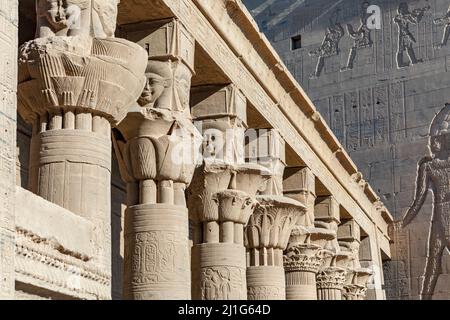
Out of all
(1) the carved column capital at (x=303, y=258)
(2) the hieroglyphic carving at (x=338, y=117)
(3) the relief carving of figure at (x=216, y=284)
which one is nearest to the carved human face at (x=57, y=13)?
(3) the relief carving of figure at (x=216, y=284)

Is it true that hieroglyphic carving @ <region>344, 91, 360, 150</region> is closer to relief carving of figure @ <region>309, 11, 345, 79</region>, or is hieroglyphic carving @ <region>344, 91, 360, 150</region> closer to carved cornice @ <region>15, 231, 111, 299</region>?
relief carving of figure @ <region>309, 11, 345, 79</region>

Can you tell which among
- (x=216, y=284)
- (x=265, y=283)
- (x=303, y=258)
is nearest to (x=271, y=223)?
(x=265, y=283)

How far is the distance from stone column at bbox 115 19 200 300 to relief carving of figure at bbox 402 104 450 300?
526 inches

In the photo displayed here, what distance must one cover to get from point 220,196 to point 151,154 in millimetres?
2130

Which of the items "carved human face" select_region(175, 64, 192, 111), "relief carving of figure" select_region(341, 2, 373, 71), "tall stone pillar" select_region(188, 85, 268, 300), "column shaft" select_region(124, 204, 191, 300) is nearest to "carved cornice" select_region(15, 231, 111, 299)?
"column shaft" select_region(124, 204, 191, 300)

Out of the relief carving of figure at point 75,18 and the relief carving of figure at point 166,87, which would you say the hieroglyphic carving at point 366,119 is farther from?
the relief carving of figure at point 75,18

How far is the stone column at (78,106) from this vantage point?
7641 millimetres

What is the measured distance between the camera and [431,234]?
23.1m

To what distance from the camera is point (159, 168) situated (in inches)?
398

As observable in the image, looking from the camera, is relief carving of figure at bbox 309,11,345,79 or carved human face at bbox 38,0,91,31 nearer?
carved human face at bbox 38,0,91,31

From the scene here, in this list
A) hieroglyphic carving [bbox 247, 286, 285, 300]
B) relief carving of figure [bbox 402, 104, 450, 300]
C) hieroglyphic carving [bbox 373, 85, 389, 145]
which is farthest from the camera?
hieroglyphic carving [bbox 373, 85, 389, 145]

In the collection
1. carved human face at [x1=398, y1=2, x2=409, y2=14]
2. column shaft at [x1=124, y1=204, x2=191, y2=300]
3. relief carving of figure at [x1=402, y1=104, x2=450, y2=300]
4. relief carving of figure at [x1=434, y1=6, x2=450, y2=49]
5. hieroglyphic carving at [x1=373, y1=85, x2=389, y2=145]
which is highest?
carved human face at [x1=398, y1=2, x2=409, y2=14]

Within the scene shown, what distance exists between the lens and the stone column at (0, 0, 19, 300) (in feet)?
16.5

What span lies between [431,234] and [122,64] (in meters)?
16.4
